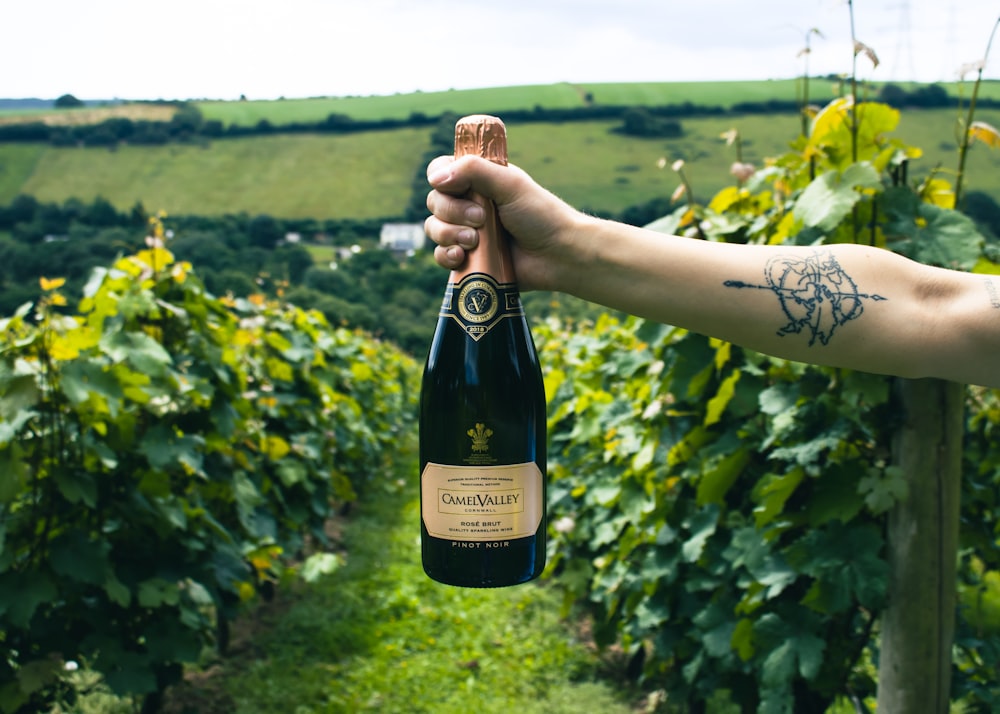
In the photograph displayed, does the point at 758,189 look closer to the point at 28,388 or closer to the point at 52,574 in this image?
the point at 28,388

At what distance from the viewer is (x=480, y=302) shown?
5.69ft

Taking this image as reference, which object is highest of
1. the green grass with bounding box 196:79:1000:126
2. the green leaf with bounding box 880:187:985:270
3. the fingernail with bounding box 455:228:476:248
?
the green grass with bounding box 196:79:1000:126

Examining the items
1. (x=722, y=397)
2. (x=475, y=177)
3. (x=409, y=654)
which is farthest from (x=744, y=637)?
(x=409, y=654)

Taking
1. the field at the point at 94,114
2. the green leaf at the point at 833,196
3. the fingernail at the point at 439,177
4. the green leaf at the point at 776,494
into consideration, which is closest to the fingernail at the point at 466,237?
the fingernail at the point at 439,177

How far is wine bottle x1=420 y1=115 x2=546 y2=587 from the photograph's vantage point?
1.56m

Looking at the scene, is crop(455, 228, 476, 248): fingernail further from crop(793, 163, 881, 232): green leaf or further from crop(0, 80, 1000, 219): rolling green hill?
crop(0, 80, 1000, 219): rolling green hill

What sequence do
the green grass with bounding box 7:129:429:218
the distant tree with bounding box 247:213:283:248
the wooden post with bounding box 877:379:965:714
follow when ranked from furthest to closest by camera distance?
the green grass with bounding box 7:129:429:218
the distant tree with bounding box 247:213:283:248
the wooden post with bounding box 877:379:965:714

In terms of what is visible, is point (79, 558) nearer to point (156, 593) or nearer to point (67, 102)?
point (156, 593)

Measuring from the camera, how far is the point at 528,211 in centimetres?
154

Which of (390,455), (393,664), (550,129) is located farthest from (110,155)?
(393,664)

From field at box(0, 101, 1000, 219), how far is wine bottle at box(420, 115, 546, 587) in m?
44.6

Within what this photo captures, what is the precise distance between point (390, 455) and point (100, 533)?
10.6 metres

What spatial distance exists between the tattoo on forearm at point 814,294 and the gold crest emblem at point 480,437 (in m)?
0.54

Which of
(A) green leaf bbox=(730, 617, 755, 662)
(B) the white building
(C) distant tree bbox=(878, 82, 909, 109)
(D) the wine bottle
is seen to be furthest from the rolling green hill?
(D) the wine bottle
